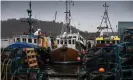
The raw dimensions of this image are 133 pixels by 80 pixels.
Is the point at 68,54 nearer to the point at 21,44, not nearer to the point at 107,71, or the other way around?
the point at 21,44

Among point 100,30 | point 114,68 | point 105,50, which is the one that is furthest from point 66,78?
point 100,30

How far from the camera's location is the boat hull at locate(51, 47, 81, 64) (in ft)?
59.7

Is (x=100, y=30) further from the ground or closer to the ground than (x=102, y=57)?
further from the ground

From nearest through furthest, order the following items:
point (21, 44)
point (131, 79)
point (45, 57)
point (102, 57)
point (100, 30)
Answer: point (131, 79), point (102, 57), point (21, 44), point (45, 57), point (100, 30)

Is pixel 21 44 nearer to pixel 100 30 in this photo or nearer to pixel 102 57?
pixel 102 57

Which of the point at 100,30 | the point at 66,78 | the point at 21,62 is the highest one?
the point at 100,30

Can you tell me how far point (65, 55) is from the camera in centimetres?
1825

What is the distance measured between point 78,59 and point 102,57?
787 cm

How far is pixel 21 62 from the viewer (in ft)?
34.5

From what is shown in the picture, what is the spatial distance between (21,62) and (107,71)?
10.4ft

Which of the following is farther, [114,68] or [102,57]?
[102,57]

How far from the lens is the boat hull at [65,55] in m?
18.2

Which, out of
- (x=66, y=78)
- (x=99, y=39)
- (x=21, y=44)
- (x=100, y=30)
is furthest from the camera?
(x=100, y=30)

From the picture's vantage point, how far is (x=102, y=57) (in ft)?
33.5
